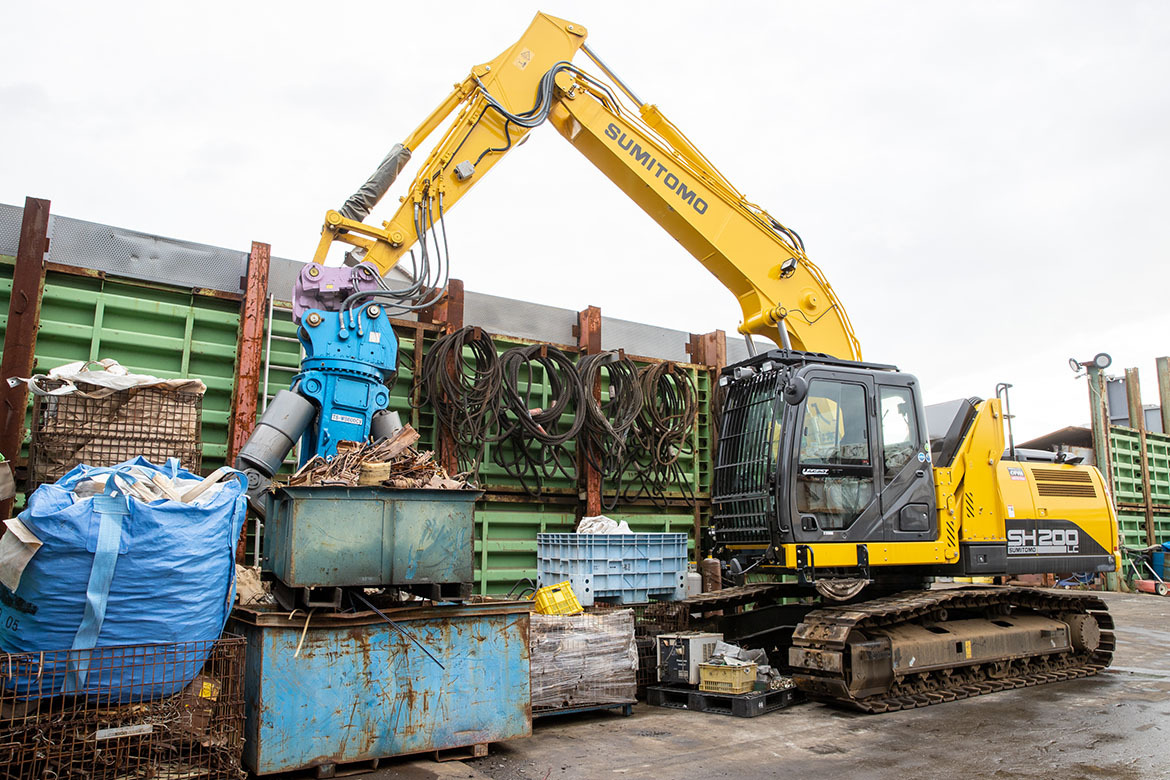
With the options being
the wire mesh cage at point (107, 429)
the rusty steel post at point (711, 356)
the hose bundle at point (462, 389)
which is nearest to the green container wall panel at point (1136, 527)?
the rusty steel post at point (711, 356)

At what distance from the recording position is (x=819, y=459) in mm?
6980

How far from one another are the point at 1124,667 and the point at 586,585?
6.27 metres

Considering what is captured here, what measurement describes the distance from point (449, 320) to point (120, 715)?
5394 mm

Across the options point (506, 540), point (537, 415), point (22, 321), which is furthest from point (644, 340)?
point (22, 321)

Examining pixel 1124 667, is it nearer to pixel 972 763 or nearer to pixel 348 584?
pixel 972 763

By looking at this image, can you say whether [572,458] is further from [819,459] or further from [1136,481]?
[1136,481]

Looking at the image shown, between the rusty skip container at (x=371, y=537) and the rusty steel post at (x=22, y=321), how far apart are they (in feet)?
9.74

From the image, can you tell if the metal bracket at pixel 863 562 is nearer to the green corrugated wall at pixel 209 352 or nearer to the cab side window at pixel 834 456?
the cab side window at pixel 834 456

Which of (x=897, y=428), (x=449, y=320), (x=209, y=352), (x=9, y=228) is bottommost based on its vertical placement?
(x=897, y=428)

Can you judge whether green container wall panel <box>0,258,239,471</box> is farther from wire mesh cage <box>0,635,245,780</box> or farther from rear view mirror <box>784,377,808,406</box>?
rear view mirror <box>784,377,808,406</box>

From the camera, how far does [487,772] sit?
493cm

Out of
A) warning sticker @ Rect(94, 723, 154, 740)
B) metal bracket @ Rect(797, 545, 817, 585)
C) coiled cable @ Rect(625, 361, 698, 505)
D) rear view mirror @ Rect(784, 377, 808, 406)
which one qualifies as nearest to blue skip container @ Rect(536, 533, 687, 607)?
metal bracket @ Rect(797, 545, 817, 585)

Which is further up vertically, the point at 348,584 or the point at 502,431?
the point at 502,431

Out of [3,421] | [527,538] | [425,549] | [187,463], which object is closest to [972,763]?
[425,549]
